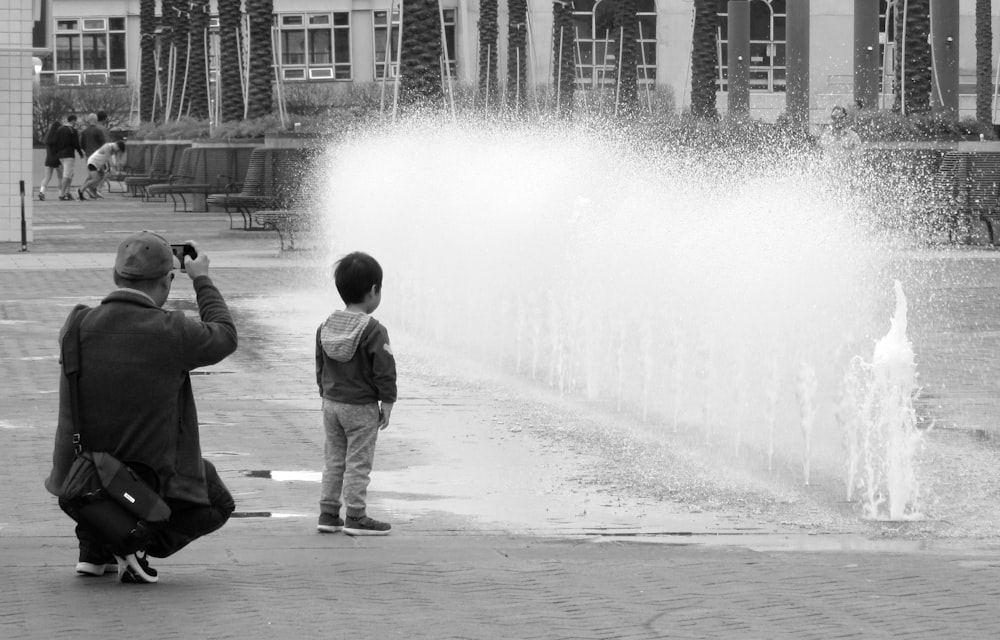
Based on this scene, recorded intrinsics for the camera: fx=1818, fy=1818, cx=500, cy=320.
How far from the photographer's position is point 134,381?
6.12m

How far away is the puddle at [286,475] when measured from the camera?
8656 millimetres

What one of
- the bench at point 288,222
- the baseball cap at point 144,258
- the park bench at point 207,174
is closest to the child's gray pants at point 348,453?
the baseball cap at point 144,258

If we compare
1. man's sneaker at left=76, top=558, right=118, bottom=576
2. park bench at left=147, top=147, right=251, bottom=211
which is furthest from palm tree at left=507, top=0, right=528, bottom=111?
man's sneaker at left=76, top=558, right=118, bottom=576

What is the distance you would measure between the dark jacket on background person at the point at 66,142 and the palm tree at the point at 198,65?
311 inches

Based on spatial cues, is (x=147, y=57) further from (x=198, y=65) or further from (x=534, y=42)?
(x=534, y=42)

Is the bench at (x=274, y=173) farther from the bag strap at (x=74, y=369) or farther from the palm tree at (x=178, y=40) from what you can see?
the bag strap at (x=74, y=369)

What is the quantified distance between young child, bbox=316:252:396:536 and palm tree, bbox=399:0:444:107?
2156cm

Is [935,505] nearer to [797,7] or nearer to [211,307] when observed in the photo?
[211,307]

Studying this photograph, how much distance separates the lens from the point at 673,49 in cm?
7756

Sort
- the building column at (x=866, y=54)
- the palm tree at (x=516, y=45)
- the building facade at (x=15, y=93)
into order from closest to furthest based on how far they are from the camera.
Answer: the building facade at (x=15, y=93)
the building column at (x=866, y=54)
the palm tree at (x=516, y=45)

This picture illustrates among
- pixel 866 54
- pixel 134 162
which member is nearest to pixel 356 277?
pixel 866 54

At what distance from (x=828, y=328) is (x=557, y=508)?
633 centimetres

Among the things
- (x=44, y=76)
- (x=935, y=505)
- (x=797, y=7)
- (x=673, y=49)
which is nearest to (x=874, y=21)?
(x=797, y=7)

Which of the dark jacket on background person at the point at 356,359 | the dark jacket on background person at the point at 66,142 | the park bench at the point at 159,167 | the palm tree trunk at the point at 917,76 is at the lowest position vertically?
the dark jacket on background person at the point at 356,359
